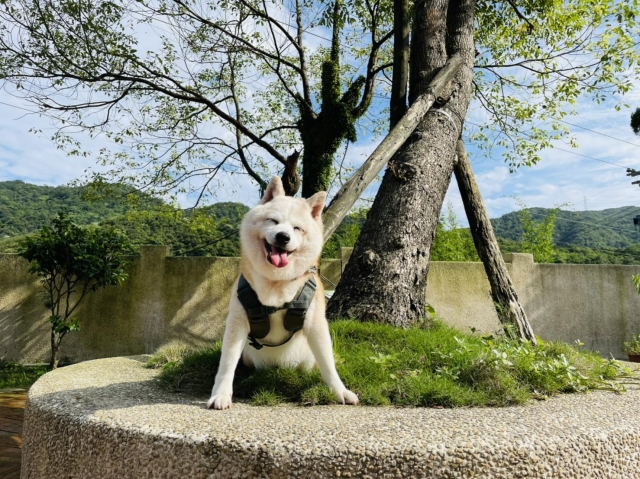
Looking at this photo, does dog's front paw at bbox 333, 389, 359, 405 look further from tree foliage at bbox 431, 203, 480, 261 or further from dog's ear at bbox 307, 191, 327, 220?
tree foliage at bbox 431, 203, 480, 261

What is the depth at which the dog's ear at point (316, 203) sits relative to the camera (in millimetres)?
2579

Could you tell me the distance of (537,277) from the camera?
9953mm

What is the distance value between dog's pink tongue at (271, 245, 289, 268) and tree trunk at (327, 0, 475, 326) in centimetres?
175

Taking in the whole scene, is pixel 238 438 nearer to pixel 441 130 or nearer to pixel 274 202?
pixel 274 202

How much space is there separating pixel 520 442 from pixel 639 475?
790 millimetres

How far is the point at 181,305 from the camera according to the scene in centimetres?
880

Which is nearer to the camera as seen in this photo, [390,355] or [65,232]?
[390,355]

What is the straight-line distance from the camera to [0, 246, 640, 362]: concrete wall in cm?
847

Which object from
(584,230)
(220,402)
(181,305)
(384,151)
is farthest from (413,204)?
(584,230)

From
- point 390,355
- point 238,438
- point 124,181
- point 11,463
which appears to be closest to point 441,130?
point 390,355

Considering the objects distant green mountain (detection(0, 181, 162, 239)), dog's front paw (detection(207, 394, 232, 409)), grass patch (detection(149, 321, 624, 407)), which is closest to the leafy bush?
grass patch (detection(149, 321, 624, 407))

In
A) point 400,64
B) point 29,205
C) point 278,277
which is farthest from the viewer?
point 29,205

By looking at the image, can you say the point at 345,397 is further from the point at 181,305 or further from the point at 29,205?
the point at 29,205

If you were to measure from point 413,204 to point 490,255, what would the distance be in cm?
138
